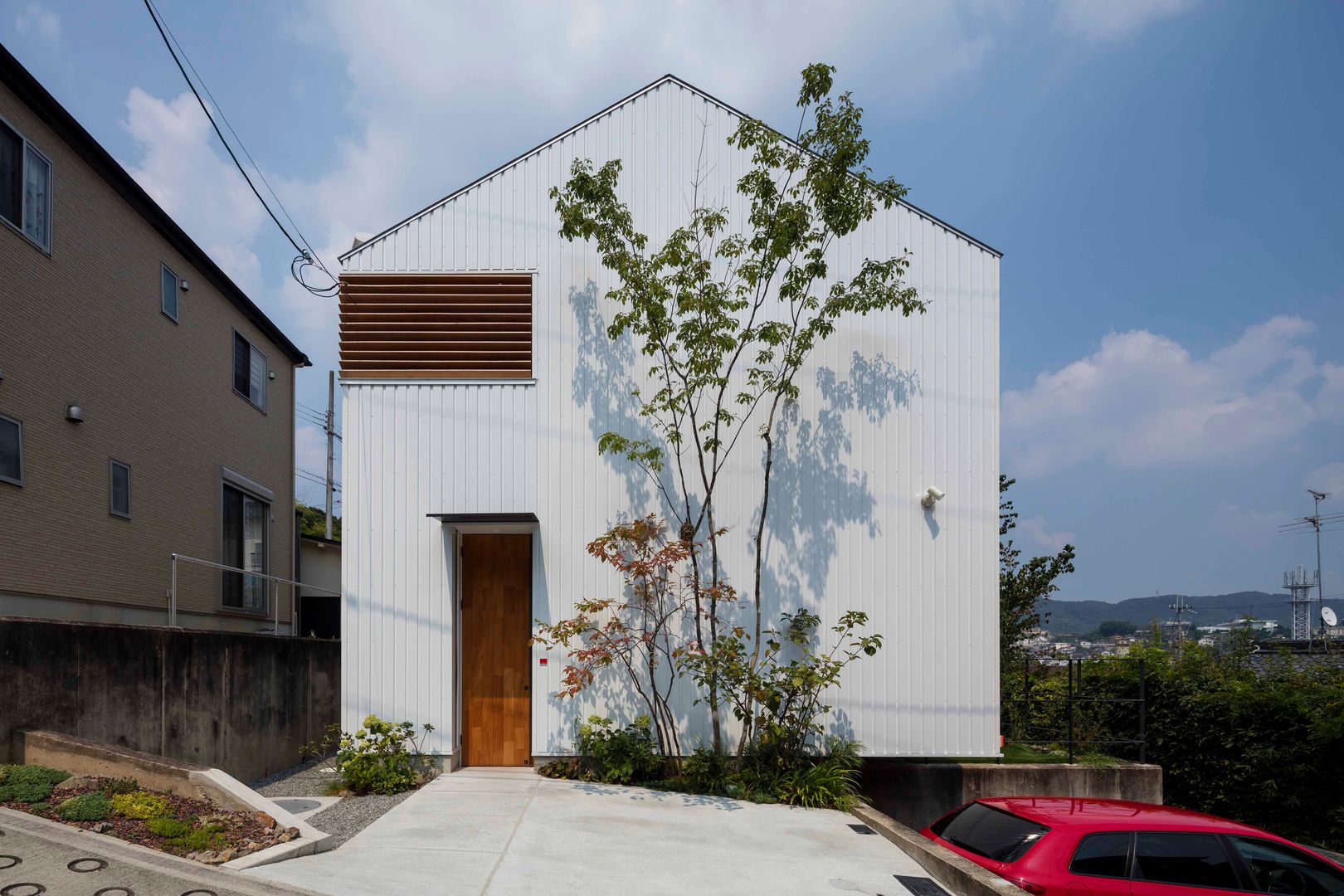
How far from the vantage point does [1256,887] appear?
615 cm

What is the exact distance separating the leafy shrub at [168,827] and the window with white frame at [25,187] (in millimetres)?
7243

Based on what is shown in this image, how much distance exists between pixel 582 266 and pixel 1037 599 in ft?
35.4

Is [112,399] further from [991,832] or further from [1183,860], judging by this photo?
[1183,860]

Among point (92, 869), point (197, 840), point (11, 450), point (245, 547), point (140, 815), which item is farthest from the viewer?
point (245, 547)

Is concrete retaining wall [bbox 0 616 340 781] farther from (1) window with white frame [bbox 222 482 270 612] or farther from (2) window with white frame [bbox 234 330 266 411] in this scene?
(2) window with white frame [bbox 234 330 266 411]

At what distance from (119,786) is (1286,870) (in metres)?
8.19

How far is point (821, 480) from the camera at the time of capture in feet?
33.5

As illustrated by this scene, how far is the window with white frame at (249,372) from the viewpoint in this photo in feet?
51.6

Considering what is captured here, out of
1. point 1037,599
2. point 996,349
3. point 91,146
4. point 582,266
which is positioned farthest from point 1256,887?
point 91,146

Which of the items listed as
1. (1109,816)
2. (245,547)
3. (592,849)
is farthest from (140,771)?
(245,547)

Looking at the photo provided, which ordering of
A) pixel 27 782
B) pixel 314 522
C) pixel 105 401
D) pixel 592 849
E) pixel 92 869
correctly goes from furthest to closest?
pixel 314 522
pixel 105 401
pixel 592 849
pixel 27 782
pixel 92 869

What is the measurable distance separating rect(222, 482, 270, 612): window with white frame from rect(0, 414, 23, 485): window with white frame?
5343 mm

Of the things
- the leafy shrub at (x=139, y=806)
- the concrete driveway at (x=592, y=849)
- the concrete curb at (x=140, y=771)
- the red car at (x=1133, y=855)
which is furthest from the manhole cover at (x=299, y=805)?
the red car at (x=1133, y=855)

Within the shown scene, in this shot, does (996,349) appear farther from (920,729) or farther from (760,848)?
(760,848)
